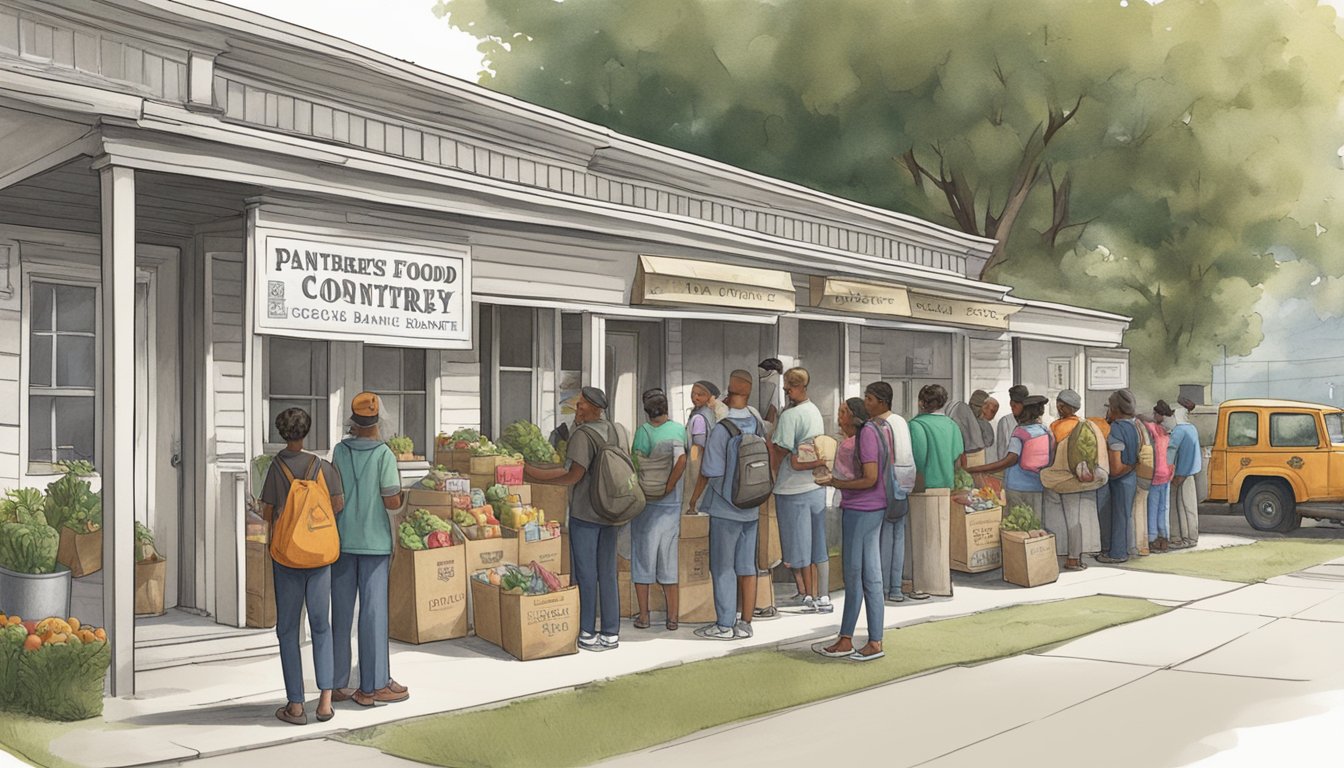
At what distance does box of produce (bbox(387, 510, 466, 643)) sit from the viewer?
994 cm

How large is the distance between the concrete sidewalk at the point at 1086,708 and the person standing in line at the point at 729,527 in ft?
6.03

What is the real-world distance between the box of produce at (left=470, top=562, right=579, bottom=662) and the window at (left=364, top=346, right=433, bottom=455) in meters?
1.86

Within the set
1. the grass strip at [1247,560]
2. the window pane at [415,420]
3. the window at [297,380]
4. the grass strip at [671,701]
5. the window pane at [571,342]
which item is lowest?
the grass strip at [1247,560]

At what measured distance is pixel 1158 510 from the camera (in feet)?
55.6

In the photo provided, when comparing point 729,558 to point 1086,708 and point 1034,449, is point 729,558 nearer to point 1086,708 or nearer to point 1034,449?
point 1086,708

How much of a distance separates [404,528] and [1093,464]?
7.70m

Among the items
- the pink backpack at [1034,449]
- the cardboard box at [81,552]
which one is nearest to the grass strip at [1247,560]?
the pink backpack at [1034,449]

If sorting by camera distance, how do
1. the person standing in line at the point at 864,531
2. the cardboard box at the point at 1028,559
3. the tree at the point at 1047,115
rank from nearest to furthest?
1. the person standing in line at the point at 864,531
2. the cardboard box at the point at 1028,559
3. the tree at the point at 1047,115

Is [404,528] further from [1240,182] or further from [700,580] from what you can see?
[1240,182]

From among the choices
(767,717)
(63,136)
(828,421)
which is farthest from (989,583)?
(63,136)

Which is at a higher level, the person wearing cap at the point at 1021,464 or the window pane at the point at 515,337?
the window pane at the point at 515,337

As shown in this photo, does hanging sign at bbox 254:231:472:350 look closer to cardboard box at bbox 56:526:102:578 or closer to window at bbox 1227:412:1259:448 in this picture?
cardboard box at bbox 56:526:102:578

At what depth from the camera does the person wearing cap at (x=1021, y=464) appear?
13.9 m

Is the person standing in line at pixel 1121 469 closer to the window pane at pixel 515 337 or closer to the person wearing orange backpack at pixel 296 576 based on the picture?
the window pane at pixel 515 337
